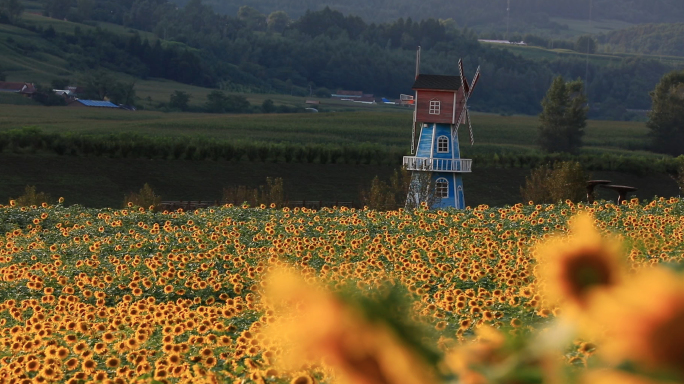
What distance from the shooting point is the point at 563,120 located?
78.8 meters

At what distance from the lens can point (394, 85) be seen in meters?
160

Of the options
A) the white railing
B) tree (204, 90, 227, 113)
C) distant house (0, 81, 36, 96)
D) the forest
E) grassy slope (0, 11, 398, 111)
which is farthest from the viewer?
the forest

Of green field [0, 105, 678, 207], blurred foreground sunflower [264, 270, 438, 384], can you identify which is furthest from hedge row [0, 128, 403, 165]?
blurred foreground sunflower [264, 270, 438, 384]

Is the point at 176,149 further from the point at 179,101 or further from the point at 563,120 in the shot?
the point at 179,101

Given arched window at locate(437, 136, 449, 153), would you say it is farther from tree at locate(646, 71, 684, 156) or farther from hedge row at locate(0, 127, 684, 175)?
tree at locate(646, 71, 684, 156)

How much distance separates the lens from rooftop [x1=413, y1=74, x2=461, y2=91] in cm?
3475

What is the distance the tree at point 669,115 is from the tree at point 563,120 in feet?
33.8

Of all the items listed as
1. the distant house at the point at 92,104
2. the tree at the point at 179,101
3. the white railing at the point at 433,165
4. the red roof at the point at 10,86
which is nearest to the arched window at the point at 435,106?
the white railing at the point at 433,165

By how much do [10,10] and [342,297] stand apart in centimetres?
14629

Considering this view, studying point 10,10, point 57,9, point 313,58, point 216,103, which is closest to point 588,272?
point 216,103

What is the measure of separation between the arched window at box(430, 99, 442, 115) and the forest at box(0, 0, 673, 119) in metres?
96.0

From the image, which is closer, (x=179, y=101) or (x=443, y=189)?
(x=443, y=189)

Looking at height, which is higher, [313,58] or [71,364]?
[71,364]

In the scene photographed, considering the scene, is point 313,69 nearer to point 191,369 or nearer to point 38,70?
point 38,70
